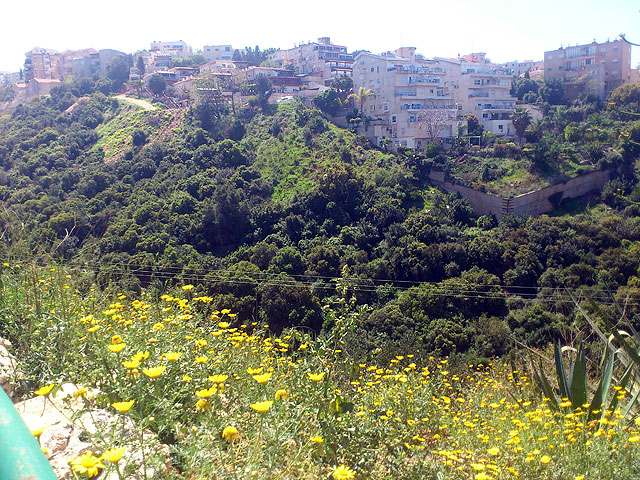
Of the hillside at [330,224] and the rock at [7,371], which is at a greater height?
the rock at [7,371]

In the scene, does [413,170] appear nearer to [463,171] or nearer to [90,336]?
[463,171]

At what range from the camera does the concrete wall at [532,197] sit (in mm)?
27406

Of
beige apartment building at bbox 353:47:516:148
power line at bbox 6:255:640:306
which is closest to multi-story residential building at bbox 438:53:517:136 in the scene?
beige apartment building at bbox 353:47:516:148

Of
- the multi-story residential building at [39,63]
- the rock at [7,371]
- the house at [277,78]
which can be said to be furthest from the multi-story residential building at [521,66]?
the rock at [7,371]

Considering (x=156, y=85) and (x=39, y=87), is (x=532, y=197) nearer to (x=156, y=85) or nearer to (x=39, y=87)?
(x=156, y=85)

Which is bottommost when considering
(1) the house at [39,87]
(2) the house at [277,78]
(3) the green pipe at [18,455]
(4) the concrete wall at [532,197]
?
(4) the concrete wall at [532,197]

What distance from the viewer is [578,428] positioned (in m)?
2.99

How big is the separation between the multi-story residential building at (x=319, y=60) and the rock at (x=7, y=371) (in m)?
54.1

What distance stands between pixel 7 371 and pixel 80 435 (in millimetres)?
1093

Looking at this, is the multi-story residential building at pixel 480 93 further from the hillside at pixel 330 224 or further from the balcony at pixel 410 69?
the hillside at pixel 330 224

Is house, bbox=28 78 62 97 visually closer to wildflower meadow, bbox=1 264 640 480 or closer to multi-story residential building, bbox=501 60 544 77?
multi-story residential building, bbox=501 60 544 77

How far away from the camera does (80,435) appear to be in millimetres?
2383

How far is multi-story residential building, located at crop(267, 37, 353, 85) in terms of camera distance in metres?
57.0

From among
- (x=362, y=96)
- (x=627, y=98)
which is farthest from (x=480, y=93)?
(x=627, y=98)
